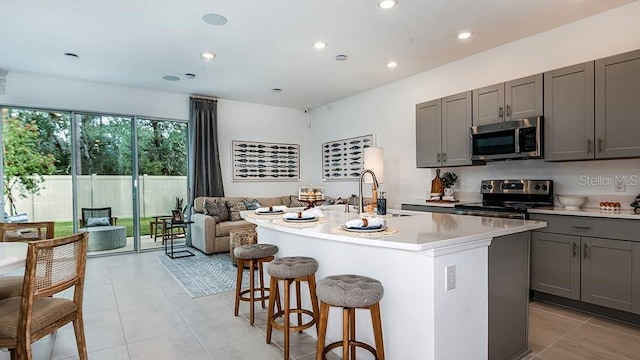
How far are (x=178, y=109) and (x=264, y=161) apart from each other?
6.32 ft

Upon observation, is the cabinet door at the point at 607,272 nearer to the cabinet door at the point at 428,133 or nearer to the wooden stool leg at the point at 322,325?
the cabinet door at the point at 428,133

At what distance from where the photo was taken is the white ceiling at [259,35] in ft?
10.0

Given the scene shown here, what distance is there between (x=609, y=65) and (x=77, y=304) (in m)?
4.47

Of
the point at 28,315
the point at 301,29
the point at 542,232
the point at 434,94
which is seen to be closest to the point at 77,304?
the point at 28,315

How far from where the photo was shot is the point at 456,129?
4.16 meters

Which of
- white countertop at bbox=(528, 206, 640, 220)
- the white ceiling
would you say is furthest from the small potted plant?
the white ceiling

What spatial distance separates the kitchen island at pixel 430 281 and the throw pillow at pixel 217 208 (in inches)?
155

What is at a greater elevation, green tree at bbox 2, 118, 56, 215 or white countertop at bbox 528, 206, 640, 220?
green tree at bbox 2, 118, 56, 215

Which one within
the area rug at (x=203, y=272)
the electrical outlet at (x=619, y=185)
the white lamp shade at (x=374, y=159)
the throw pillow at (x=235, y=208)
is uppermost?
the white lamp shade at (x=374, y=159)

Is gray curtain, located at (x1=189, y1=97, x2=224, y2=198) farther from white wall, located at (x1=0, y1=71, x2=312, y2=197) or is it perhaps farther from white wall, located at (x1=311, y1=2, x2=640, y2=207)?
white wall, located at (x1=311, y1=2, x2=640, y2=207)

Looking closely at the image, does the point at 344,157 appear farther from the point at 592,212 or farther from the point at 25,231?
the point at 25,231

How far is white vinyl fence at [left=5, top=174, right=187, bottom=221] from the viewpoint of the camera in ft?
16.9

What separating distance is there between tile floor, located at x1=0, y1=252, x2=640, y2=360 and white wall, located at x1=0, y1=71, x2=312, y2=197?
322 cm

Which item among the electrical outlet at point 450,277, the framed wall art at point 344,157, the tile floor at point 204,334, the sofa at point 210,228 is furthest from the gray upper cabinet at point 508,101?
the sofa at point 210,228
